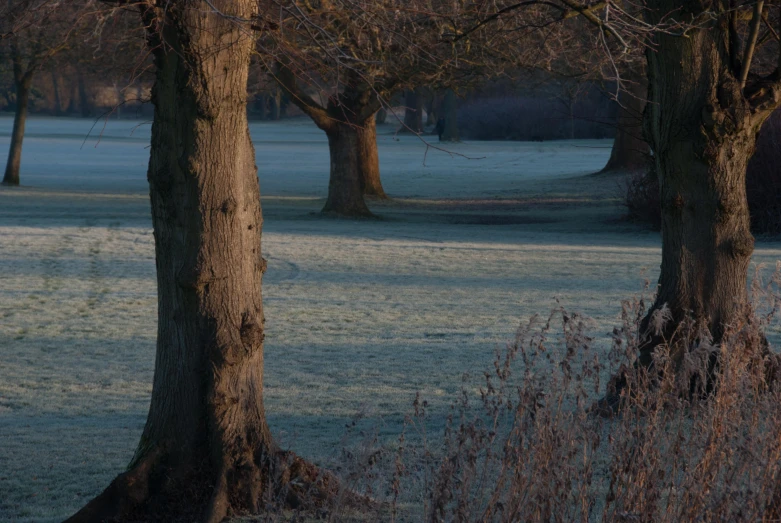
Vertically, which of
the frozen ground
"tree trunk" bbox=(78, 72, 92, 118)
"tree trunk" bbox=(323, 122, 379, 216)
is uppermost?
"tree trunk" bbox=(78, 72, 92, 118)

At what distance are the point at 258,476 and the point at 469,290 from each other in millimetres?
7532

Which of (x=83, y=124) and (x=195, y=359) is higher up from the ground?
(x=83, y=124)

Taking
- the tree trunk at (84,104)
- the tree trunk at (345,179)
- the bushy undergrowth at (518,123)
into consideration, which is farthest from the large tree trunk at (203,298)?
the tree trunk at (84,104)

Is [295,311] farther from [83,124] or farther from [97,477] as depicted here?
[83,124]

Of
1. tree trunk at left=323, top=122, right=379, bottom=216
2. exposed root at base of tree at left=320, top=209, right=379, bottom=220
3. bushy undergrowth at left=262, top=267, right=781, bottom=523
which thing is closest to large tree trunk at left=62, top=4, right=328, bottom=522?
bushy undergrowth at left=262, top=267, right=781, bottom=523

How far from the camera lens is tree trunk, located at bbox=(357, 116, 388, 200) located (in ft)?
77.7

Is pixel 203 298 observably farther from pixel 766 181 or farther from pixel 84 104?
pixel 84 104

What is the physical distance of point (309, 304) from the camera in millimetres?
10398

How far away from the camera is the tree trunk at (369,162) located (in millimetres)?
23672

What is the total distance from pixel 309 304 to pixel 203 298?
21.2 ft

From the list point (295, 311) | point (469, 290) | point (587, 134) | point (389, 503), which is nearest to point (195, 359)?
point (389, 503)

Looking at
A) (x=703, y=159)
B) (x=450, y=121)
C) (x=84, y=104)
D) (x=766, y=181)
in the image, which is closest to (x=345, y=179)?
(x=766, y=181)

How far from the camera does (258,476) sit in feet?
13.2

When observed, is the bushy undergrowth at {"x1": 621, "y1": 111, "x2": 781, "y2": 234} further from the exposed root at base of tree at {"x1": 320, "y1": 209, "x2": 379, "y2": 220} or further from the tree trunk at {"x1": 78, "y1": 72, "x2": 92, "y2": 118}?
the tree trunk at {"x1": 78, "y1": 72, "x2": 92, "y2": 118}
